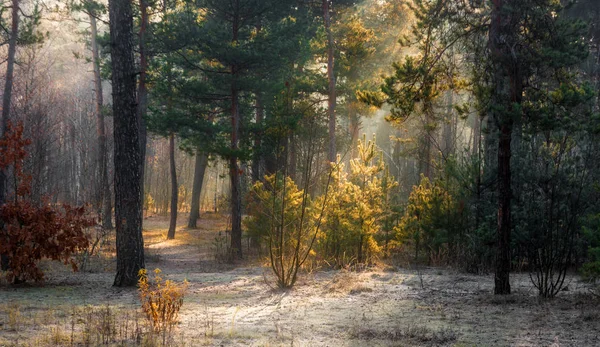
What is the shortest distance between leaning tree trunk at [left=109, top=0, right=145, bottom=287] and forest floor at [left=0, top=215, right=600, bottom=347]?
2.17ft

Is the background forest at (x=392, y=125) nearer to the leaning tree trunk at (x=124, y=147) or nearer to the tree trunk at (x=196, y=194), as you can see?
the leaning tree trunk at (x=124, y=147)

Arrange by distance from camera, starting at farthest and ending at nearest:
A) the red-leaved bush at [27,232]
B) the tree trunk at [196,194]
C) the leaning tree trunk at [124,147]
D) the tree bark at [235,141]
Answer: the tree trunk at [196,194], the tree bark at [235,141], the leaning tree trunk at [124,147], the red-leaved bush at [27,232]

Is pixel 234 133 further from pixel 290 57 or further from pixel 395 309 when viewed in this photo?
pixel 395 309

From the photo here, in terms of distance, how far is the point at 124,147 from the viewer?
9633 millimetres

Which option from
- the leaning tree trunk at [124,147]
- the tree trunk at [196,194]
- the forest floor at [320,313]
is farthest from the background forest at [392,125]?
the tree trunk at [196,194]

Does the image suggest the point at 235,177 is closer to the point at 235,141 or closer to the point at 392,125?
the point at 235,141

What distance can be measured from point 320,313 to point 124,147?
4.76m

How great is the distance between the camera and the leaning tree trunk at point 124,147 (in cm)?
961

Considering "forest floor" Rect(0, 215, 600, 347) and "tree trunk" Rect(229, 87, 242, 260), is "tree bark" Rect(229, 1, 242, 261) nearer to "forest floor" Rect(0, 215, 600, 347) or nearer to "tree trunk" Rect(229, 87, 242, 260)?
"tree trunk" Rect(229, 87, 242, 260)

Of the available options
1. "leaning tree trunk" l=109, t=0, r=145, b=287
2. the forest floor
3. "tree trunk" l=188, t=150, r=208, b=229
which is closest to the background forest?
"leaning tree trunk" l=109, t=0, r=145, b=287

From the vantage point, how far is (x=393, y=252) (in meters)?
15.1

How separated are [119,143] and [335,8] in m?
13.5

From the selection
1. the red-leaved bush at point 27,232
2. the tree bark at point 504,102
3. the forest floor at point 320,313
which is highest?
the tree bark at point 504,102

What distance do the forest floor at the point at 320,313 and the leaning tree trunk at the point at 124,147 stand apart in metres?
0.66
